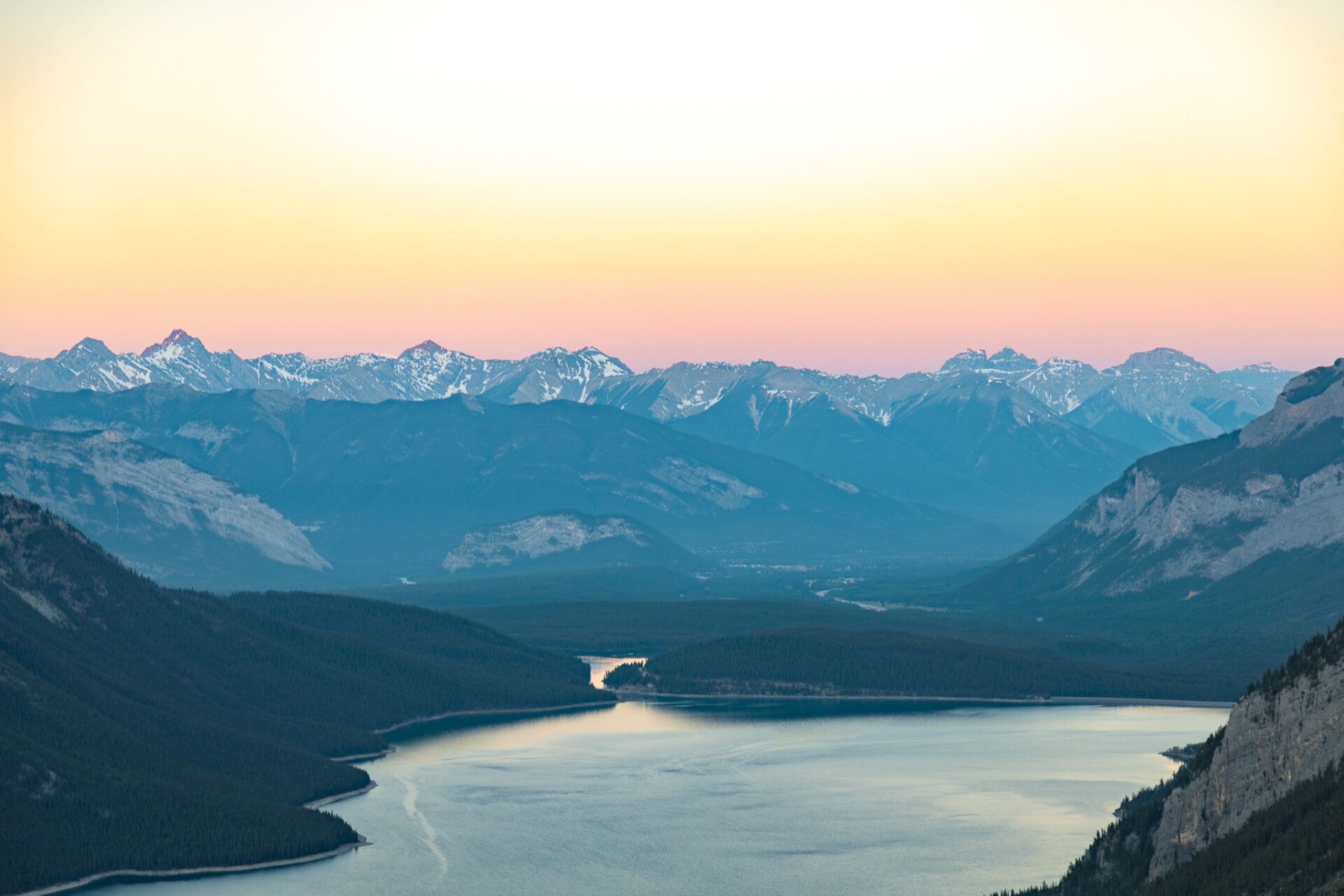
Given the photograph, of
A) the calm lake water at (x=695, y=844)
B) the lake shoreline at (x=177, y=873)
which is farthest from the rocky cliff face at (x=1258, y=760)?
the lake shoreline at (x=177, y=873)

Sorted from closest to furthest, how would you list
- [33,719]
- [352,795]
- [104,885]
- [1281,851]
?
1. [1281,851]
2. [104,885]
3. [33,719]
4. [352,795]

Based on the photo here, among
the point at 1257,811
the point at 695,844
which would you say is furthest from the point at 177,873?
the point at 1257,811

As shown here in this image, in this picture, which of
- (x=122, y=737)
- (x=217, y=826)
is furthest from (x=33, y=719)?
(x=217, y=826)

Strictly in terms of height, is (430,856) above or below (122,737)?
below

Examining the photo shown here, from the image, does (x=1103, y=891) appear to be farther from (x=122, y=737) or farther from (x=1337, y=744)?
(x=122, y=737)

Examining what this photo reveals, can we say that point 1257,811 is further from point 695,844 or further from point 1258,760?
point 695,844

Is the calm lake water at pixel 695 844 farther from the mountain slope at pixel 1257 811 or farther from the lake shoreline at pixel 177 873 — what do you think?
the mountain slope at pixel 1257 811

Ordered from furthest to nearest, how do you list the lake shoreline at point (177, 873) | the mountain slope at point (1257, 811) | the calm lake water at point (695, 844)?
the calm lake water at point (695, 844), the lake shoreline at point (177, 873), the mountain slope at point (1257, 811)

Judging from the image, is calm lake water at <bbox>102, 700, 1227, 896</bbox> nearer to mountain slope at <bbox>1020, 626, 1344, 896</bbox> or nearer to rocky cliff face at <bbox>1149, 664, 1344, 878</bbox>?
mountain slope at <bbox>1020, 626, 1344, 896</bbox>

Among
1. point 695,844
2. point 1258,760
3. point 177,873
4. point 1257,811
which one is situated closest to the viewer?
point 1257,811
